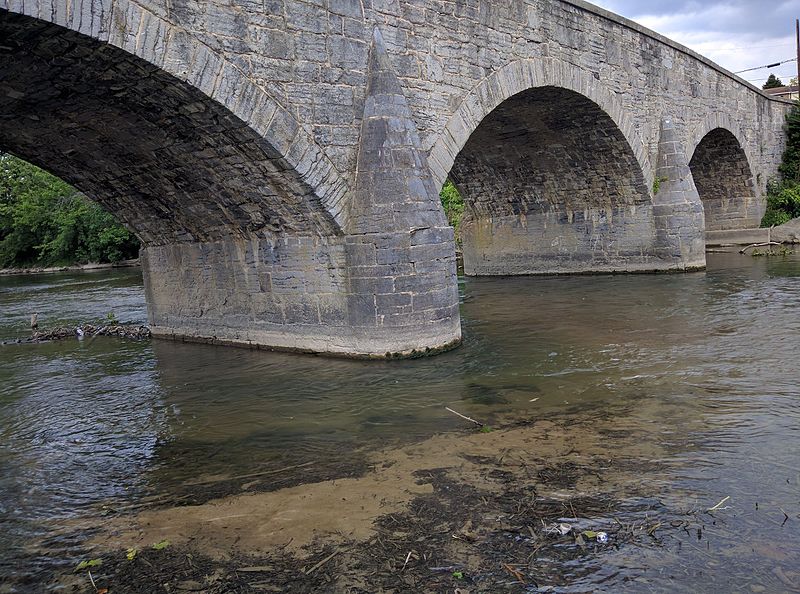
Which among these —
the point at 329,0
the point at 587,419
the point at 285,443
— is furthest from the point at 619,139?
the point at 285,443

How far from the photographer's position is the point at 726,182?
71.4ft

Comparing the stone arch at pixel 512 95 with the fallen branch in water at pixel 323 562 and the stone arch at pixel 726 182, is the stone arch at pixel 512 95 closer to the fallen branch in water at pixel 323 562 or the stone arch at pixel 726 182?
the fallen branch in water at pixel 323 562

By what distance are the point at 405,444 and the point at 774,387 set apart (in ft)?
11.0

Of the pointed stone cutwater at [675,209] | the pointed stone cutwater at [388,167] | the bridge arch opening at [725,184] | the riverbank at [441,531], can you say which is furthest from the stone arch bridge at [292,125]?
the bridge arch opening at [725,184]

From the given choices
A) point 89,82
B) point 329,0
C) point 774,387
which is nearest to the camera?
point 774,387

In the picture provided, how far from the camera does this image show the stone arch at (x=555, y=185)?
13344 millimetres

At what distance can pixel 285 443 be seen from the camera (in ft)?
18.2

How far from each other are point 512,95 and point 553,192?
5766 millimetres

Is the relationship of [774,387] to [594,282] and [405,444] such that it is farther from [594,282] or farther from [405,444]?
[594,282]

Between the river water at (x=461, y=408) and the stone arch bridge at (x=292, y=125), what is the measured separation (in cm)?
81

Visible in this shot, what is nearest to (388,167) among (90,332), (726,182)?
(90,332)

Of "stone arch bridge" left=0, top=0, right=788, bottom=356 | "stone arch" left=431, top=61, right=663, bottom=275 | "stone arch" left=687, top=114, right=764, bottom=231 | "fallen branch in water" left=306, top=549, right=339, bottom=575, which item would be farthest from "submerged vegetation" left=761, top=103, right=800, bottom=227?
"fallen branch in water" left=306, top=549, right=339, bottom=575

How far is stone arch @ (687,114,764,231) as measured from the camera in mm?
20266

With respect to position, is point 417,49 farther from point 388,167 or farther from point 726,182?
point 726,182
